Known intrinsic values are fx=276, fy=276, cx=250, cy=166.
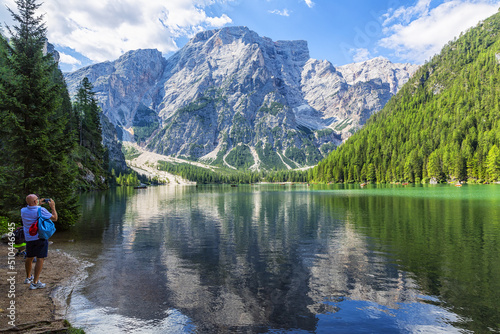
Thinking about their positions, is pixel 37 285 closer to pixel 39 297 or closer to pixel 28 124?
pixel 39 297

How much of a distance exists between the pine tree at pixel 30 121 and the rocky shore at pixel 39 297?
27.4ft

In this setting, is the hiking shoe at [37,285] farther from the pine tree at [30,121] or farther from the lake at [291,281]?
the pine tree at [30,121]

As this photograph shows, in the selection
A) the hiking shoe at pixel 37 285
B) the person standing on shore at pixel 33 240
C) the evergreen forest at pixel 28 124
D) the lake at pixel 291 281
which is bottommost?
the lake at pixel 291 281

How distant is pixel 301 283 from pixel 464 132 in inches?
8236

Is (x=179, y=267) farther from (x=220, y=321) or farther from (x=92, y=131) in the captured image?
(x=92, y=131)

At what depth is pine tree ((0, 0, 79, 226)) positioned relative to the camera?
1005 inches

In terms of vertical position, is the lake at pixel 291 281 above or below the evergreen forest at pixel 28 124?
below

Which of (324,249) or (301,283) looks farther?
(324,249)

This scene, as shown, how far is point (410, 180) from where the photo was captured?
7156 inches

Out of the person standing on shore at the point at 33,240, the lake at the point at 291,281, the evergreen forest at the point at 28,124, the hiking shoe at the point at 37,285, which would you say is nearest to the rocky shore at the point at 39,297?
the hiking shoe at the point at 37,285

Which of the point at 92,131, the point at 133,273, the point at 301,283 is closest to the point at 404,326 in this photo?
the point at 301,283

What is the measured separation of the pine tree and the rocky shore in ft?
27.4

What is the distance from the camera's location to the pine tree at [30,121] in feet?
83.8

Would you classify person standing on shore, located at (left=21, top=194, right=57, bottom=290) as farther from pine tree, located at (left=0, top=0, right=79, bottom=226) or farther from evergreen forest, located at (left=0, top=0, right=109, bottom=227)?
pine tree, located at (left=0, top=0, right=79, bottom=226)
